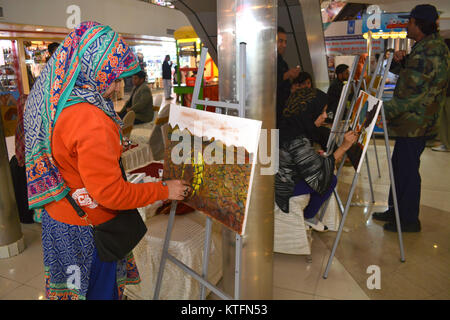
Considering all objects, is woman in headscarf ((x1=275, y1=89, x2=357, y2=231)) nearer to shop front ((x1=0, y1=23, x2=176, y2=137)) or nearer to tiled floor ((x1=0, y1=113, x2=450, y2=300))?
tiled floor ((x1=0, y1=113, x2=450, y2=300))

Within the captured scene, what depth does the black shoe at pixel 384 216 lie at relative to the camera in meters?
3.61

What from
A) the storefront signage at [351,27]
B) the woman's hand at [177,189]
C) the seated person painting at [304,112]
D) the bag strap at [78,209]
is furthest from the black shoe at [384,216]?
the storefront signage at [351,27]

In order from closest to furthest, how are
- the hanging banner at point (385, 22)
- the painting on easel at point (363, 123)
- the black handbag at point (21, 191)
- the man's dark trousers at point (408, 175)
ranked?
the painting on easel at point (363, 123)
the man's dark trousers at point (408, 175)
the black handbag at point (21, 191)
the hanging banner at point (385, 22)

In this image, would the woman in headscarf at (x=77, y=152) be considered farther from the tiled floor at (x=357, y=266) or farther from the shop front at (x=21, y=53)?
the shop front at (x=21, y=53)

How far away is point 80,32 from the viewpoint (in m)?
1.31

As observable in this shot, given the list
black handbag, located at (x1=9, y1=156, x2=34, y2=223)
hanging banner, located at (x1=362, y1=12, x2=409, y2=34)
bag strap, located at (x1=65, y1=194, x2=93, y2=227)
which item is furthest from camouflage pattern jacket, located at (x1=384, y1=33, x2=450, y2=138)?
hanging banner, located at (x1=362, y1=12, x2=409, y2=34)

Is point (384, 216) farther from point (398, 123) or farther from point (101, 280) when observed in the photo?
point (101, 280)

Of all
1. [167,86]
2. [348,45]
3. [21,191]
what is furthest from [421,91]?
[167,86]

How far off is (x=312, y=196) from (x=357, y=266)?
0.64 metres

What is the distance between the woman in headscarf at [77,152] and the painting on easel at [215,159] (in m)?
0.27

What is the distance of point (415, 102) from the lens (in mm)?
3158
